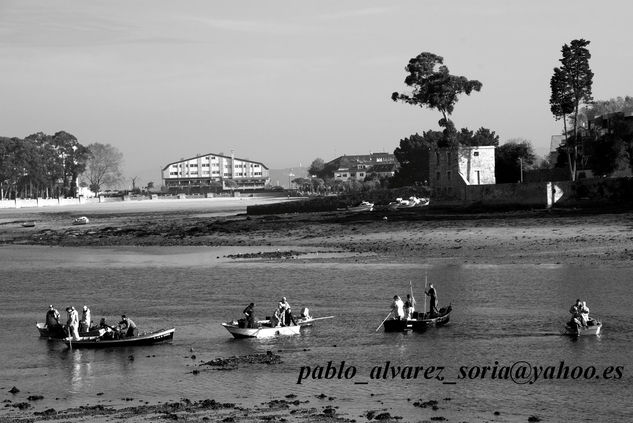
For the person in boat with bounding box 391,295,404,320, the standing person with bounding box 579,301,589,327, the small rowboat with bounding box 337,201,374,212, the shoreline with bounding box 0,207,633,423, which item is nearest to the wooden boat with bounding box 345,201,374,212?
the small rowboat with bounding box 337,201,374,212

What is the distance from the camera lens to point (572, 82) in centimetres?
9838

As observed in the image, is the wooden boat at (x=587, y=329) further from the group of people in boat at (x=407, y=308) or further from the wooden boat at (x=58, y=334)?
the wooden boat at (x=58, y=334)

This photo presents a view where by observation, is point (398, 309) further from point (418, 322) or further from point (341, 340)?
point (341, 340)

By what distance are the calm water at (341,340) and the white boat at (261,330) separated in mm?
536

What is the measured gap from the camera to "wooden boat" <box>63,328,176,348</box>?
40344 millimetres

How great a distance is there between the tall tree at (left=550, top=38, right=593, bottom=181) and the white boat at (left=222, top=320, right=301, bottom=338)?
61377mm

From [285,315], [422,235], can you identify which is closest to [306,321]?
[285,315]

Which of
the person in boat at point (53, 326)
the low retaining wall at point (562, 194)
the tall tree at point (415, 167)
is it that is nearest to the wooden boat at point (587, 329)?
the person in boat at point (53, 326)

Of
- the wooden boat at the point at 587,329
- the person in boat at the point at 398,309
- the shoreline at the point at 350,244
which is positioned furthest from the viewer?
the person in boat at the point at 398,309

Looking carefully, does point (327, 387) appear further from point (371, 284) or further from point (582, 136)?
point (582, 136)

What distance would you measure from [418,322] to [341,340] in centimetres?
371

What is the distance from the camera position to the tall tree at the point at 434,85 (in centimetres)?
10781

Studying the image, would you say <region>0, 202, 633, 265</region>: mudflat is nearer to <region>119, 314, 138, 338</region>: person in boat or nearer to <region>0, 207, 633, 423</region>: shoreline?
<region>0, 207, 633, 423</region>: shoreline

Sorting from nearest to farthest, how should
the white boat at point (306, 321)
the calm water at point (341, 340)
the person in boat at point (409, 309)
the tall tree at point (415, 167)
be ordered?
1. the calm water at point (341, 340)
2. the person in boat at point (409, 309)
3. the white boat at point (306, 321)
4. the tall tree at point (415, 167)
